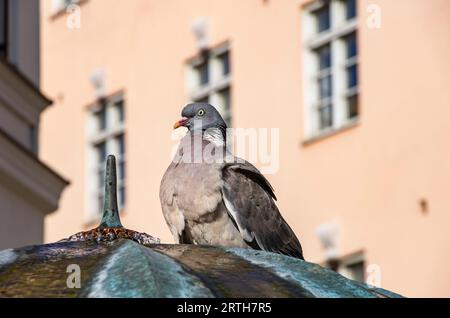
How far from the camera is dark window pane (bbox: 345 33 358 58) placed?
105 feet

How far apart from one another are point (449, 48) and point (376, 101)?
1.45 meters

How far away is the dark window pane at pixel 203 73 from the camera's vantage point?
35.8m

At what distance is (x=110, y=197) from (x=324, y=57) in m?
22.0

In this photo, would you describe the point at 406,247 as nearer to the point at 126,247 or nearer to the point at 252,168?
the point at 252,168

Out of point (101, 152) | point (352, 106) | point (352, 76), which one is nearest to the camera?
point (352, 106)

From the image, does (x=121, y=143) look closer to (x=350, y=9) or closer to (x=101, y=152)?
(x=101, y=152)

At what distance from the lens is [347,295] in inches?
400

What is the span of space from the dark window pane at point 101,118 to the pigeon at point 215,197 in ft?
73.9

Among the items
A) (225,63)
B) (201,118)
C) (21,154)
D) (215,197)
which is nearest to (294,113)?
(225,63)

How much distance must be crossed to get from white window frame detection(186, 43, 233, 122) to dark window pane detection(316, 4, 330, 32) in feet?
7.77

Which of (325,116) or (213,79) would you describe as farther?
(213,79)

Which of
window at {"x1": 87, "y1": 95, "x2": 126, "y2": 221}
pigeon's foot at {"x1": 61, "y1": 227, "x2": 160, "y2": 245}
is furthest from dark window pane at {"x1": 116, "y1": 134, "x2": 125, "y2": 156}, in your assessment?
pigeon's foot at {"x1": 61, "y1": 227, "x2": 160, "y2": 245}

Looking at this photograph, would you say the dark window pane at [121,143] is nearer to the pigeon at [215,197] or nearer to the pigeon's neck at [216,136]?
the pigeon at [215,197]

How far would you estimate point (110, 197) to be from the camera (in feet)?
36.2
